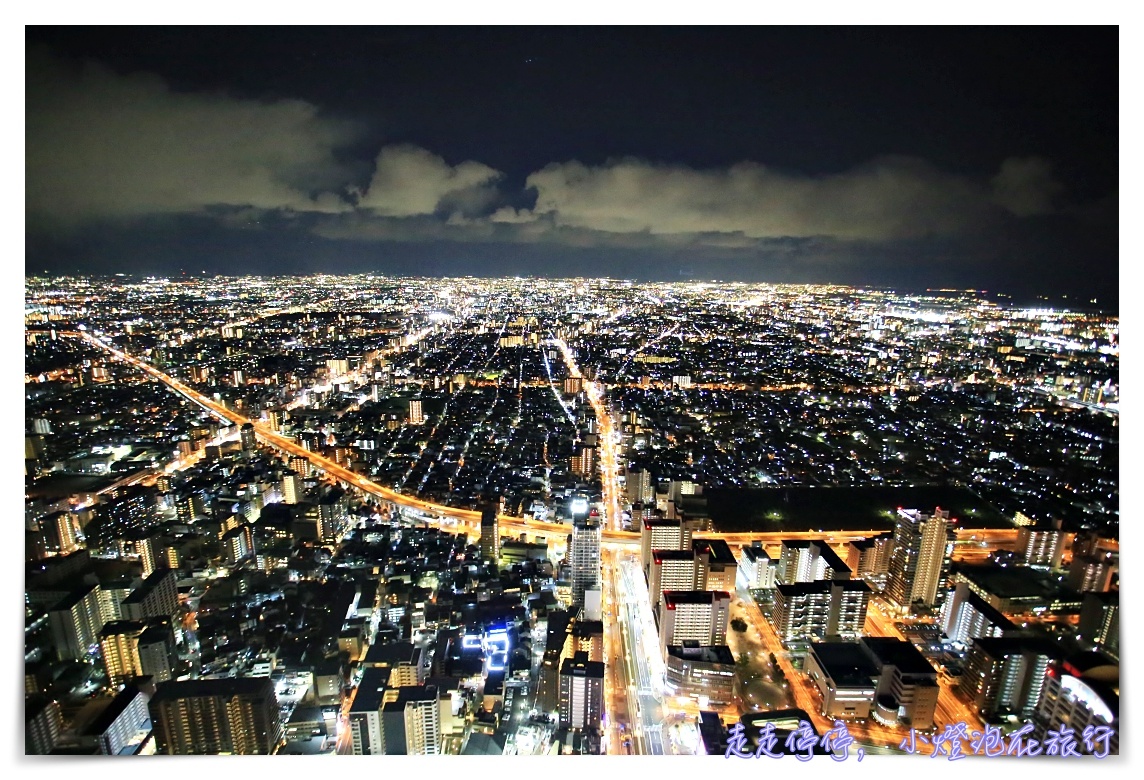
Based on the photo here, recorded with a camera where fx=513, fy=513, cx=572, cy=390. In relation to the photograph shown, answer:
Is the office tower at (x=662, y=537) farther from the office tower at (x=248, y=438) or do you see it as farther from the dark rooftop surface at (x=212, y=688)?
the office tower at (x=248, y=438)

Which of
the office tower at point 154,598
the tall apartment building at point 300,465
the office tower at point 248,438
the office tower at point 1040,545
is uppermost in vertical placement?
the office tower at point 248,438

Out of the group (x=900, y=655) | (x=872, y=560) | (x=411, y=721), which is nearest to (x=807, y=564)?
→ (x=872, y=560)

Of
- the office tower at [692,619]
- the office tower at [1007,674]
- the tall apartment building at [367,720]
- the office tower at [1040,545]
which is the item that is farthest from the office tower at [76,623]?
the office tower at [1040,545]

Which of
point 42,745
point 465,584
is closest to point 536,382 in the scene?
point 465,584

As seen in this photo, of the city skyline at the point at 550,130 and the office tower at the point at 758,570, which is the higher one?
the city skyline at the point at 550,130

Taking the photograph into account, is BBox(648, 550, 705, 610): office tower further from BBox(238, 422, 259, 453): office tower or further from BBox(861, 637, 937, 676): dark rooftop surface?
BBox(238, 422, 259, 453): office tower

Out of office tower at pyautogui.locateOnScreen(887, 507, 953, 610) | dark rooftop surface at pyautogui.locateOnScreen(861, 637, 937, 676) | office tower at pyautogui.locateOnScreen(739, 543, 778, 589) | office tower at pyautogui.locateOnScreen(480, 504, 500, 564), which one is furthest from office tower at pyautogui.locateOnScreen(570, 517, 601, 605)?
office tower at pyautogui.locateOnScreen(887, 507, 953, 610)

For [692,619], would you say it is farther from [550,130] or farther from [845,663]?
[550,130]
